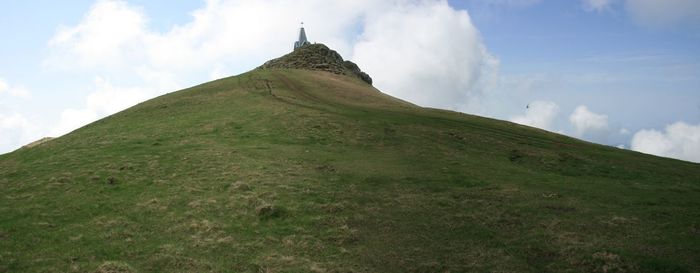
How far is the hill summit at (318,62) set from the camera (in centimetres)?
10319

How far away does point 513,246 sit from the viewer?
801 inches

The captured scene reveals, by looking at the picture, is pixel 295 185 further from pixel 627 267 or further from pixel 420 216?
pixel 627 267

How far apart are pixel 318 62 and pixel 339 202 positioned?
8145 centimetres

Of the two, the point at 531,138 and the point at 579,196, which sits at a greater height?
the point at 531,138

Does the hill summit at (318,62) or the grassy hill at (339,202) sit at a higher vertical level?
the hill summit at (318,62)

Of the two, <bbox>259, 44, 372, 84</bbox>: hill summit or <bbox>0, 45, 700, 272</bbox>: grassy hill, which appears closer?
<bbox>0, 45, 700, 272</bbox>: grassy hill

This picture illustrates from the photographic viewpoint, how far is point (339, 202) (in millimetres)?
26266

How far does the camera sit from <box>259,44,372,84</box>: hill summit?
339 feet

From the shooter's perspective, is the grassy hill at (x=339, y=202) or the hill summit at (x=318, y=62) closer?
the grassy hill at (x=339, y=202)

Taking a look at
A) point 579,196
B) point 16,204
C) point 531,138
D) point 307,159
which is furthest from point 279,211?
point 531,138

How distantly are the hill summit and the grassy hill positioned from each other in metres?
57.5

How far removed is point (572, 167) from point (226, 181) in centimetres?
2594

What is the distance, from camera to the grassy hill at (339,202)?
19453 millimetres

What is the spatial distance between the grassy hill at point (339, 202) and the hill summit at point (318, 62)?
57.5 m
